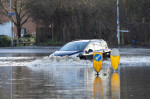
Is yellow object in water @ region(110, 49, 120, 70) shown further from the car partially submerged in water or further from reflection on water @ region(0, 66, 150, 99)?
the car partially submerged in water

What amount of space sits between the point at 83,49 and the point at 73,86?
11591 millimetres

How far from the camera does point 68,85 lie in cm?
1500

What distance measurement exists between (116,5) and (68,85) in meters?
36.4

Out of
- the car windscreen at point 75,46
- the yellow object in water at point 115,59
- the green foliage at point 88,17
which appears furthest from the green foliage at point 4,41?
the yellow object in water at point 115,59

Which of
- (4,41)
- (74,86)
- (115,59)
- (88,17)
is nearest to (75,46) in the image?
(115,59)

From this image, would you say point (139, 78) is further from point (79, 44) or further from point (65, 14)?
point (65, 14)

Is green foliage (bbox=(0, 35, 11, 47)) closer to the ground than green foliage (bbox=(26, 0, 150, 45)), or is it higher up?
closer to the ground

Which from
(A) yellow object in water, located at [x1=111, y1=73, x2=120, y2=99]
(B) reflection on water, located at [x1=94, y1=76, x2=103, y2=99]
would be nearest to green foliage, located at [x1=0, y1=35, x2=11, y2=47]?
(A) yellow object in water, located at [x1=111, y1=73, x2=120, y2=99]

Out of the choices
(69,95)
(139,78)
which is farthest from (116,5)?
(69,95)

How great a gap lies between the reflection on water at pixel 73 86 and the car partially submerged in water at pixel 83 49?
6.47 metres

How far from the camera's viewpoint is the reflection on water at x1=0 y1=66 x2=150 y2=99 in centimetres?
1251

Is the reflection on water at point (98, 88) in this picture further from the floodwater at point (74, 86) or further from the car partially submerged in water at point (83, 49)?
the car partially submerged in water at point (83, 49)

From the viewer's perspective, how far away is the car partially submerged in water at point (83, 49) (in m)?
25.6

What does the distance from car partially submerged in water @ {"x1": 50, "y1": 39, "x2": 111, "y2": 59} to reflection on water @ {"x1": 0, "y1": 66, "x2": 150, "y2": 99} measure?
21.2 ft
